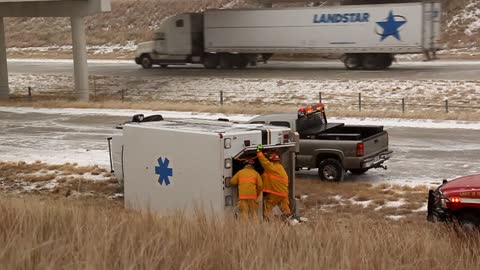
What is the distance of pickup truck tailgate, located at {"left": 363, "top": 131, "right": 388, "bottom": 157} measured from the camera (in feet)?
53.7

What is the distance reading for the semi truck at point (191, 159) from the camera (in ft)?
36.5

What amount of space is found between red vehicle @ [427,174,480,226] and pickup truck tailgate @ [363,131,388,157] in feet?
17.9

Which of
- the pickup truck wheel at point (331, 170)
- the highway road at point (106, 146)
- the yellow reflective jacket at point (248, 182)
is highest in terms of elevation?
the yellow reflective jacket at point (248, 182)

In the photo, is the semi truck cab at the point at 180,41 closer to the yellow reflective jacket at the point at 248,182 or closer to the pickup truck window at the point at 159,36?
the pickup truck window at the point at 159,36

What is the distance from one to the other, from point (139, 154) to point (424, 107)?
20801 mm

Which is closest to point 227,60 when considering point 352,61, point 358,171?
point 352,61

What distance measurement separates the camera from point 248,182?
1073cm

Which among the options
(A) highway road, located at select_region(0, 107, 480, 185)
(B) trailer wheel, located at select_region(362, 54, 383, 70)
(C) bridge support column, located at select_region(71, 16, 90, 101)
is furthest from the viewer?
(B) trailer wheel, located at select_region(362, 54, 383, 70)

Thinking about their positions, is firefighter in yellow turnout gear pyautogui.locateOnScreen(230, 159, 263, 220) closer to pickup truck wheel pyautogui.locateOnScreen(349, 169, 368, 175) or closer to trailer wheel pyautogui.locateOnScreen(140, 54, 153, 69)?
pickup truck wheel pyautogui.locateOnScreen(349, 169, 368, 175)

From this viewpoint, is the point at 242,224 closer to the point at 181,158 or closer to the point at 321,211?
the point at 181,158

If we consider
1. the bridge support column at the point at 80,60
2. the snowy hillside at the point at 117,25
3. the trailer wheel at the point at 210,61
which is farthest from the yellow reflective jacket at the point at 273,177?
the snowy hillside at the point at 117,25

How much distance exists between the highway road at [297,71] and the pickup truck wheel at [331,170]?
862 inches


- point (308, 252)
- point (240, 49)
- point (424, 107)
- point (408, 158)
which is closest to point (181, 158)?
point (308, 252)

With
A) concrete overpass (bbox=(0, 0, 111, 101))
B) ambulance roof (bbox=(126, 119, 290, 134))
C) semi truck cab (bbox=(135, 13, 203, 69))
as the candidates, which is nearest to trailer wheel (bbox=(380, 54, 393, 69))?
semi truck cab (bbox=(135, 13, 203, 69))
